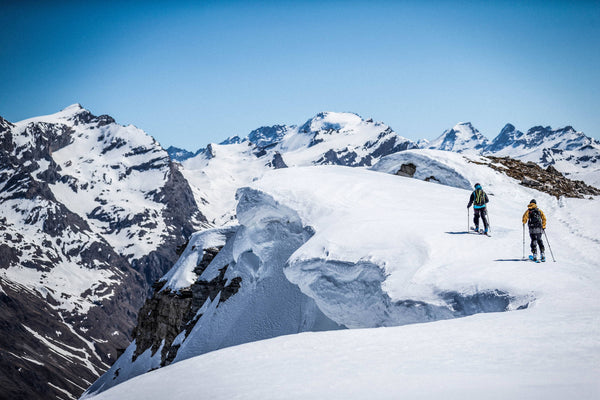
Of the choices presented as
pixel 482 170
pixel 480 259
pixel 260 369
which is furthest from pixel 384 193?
pixel 260 369

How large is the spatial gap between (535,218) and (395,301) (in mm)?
6026

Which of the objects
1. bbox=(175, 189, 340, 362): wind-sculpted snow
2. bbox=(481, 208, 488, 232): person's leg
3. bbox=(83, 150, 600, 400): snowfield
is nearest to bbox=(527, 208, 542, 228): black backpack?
bbox=(83, 150, 600, 400): snowfield

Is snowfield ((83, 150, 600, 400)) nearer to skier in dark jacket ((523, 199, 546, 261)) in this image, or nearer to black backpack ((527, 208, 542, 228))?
skier in dark jacket ((523, 199, 546, 261))

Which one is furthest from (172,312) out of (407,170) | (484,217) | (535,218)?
(535,218)

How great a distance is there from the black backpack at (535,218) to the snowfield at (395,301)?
1.24 m

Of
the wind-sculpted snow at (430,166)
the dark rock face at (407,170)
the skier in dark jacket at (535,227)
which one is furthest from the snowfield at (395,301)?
the dark rock face at (407,170)

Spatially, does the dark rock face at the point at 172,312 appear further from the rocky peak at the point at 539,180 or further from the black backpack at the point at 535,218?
the rocky peak at the point at 539,180

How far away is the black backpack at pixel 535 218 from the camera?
1535cm

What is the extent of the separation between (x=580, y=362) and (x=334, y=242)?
1138 centimetres

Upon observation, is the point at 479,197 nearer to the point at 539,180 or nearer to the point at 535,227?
the point at 535,227

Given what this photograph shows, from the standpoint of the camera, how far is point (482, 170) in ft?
121

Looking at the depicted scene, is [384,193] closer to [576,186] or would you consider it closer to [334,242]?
[334,242]

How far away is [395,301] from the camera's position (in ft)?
44.6

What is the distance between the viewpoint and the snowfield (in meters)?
6.76
